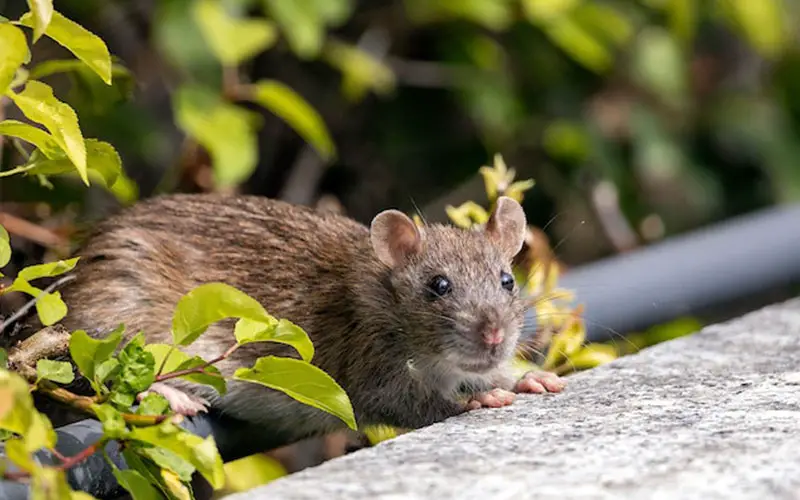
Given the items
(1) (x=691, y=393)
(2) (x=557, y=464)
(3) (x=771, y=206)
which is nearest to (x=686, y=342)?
(1) (x=691, y=393)

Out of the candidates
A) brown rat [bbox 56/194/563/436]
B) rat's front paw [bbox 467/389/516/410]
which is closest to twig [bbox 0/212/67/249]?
brown rat [bbox 56/194/563/436]

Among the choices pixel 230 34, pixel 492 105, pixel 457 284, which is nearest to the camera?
pixel 457 284

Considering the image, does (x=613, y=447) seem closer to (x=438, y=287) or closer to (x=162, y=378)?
(x=162, y=378)

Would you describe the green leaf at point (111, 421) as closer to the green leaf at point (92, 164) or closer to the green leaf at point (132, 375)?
the green leaf at point (132, 375)

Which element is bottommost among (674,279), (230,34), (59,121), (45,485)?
(45,485)

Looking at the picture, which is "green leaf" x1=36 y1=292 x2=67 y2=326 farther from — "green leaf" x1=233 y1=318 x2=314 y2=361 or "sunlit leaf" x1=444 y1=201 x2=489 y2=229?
"sunlit leaf" x1=444 y1=201 x2=489 y2=229

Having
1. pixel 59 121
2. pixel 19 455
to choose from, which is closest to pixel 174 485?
pixel 19 455

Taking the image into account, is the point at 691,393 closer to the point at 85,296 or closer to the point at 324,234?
the point at 324,234
